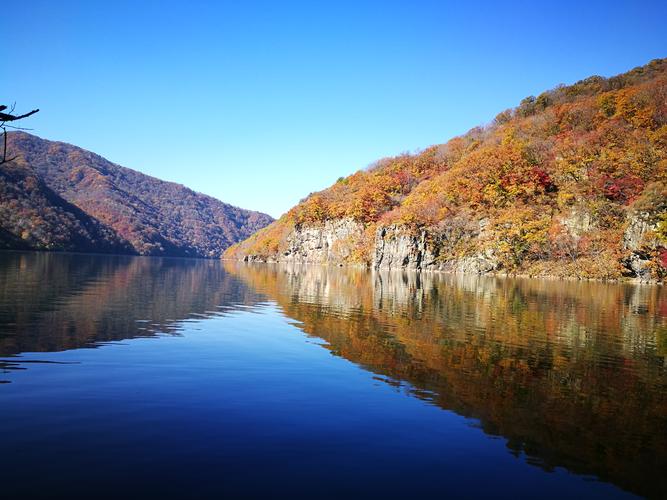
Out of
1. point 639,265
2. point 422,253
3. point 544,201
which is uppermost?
point 544,201

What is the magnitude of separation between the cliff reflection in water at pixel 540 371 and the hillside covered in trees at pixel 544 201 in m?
61.4

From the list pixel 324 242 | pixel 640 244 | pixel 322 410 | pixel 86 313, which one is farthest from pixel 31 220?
pixel 322 410

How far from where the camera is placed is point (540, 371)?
44.8 ft

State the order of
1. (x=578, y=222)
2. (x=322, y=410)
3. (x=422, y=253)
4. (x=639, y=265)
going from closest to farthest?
(x=322, y=410)
(x=639, y=265)
(x=578, y=222)
(x=422, y=253)

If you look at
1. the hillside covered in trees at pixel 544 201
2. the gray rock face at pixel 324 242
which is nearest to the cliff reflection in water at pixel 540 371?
the hillside covered in trees at pixel 544 201

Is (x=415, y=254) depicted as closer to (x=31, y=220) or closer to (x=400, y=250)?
(x=400, y=250)

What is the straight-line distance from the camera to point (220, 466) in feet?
22.3

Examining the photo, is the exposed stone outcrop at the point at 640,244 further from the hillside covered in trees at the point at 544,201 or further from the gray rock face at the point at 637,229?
the hillside covered in trees at the point at 544,201

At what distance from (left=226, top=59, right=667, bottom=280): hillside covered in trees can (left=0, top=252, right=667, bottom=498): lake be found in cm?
7087

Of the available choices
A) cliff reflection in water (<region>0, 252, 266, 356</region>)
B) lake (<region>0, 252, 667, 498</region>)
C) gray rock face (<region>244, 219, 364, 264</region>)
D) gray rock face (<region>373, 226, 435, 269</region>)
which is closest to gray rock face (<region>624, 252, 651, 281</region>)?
gray rock face (<region>373, 226, 435, 269</region>)

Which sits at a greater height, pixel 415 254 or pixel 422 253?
pixel 422 253

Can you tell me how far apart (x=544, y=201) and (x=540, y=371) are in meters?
95.9

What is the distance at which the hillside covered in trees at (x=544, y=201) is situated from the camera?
267 feet

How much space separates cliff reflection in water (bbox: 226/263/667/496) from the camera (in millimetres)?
8188
